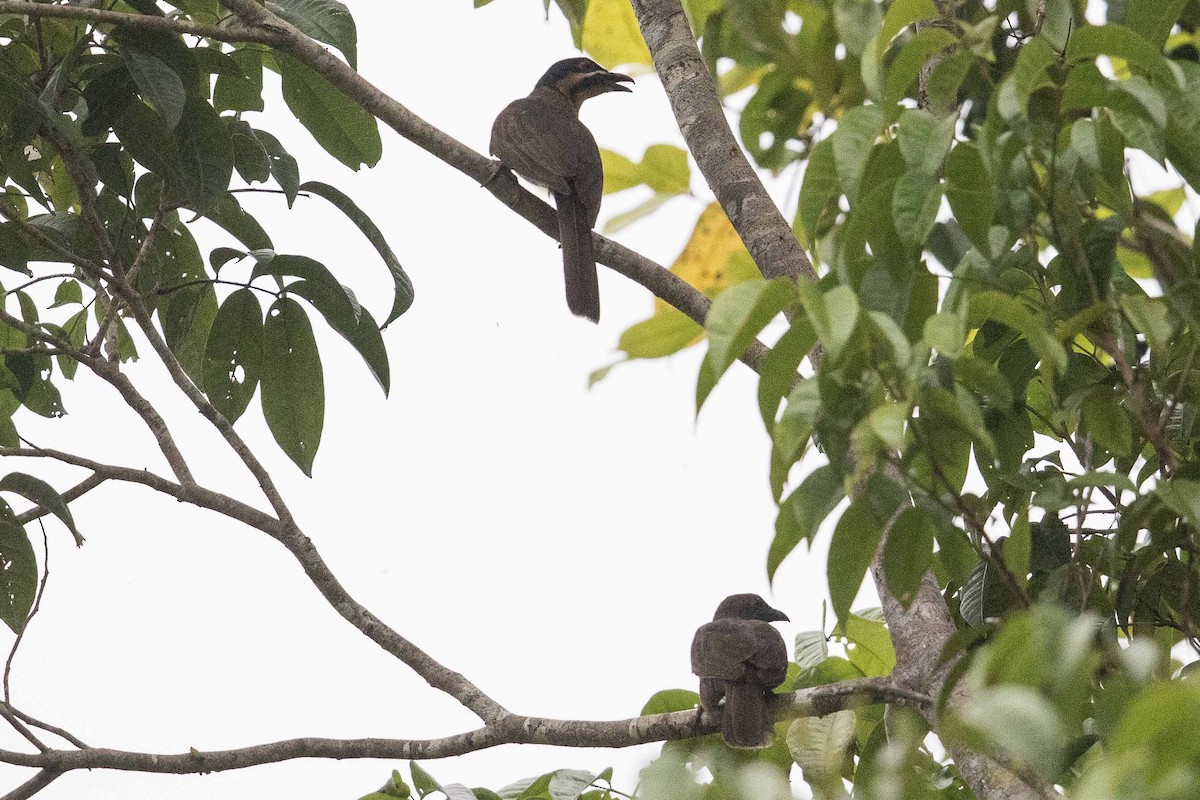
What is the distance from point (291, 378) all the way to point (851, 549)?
5.35ft

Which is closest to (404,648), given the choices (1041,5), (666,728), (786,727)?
(666,728)

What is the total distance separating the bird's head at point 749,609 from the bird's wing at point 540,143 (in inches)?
54.2

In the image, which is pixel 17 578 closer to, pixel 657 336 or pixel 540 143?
pixel 657 336

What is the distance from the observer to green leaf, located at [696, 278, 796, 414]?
1.01 m

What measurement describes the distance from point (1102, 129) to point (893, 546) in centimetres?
53

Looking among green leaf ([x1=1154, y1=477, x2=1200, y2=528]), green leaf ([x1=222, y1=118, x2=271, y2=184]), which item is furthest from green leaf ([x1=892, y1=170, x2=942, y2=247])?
green leaf ([x1=222, y1=118, x2=271, y2=184])

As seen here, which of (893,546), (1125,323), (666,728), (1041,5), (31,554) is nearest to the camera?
(893,546)

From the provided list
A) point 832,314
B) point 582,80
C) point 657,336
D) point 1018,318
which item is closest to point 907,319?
point 1018,318

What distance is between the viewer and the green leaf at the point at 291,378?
250 cm

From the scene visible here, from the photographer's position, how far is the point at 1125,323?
1.35 metres

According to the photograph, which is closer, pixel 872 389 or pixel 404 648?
pixel 872 389

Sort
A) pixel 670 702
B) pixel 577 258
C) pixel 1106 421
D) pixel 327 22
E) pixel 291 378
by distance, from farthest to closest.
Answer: pixel 577 258
pixel 291 378
pixel 670 702
pixel 327 22
pixel 1106 421

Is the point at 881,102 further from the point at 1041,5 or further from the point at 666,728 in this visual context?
the point at 666,728

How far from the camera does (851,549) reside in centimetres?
123
